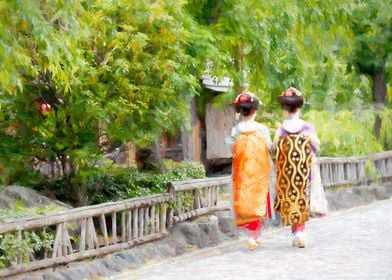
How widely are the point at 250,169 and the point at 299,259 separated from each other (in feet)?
5.17

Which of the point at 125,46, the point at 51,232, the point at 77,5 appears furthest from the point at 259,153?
the point at 77,5

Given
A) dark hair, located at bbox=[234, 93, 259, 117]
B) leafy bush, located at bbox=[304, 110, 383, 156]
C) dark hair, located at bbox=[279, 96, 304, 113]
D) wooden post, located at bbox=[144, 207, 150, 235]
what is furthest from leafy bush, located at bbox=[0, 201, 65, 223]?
leafy bush, located at bbox=[304, 110, 383, 156]

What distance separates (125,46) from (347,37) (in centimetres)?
1010

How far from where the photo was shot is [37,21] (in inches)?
329

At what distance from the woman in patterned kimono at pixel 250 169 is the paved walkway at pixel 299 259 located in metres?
0.46

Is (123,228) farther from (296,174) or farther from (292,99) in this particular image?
(292,99)

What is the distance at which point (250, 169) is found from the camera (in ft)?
39.3

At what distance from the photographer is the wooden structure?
9.66 metres

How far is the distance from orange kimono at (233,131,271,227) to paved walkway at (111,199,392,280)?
20.1 inches

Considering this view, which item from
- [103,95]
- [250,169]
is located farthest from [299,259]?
[103,95]

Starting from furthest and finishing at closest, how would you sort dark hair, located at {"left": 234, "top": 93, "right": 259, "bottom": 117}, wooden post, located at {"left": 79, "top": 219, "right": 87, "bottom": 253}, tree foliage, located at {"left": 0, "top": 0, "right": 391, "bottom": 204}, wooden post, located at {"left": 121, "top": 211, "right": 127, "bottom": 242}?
1. dark hair, located at {"left": 234, "top": 93, "right": 259, "bottom": 117}
2. wooden post, located at {"left": 121, "top": 211, "right": 127, "bottom": 242}
3. wooden post, located at {"left": 79, "top": 219, "right": 87, "bottom": 253}
4. tree foliage, located at {"left": 0, "top": 0, "right": 391, "bottom": 204}

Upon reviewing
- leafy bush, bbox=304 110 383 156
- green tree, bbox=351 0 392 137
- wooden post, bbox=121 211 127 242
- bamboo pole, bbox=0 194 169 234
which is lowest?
wooden post, bbox=121 211 127 242

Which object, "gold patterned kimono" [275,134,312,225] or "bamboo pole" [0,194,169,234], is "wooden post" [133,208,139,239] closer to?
"bamboo pole" [0,194,169,234]

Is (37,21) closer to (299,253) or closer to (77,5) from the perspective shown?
(77,5)
